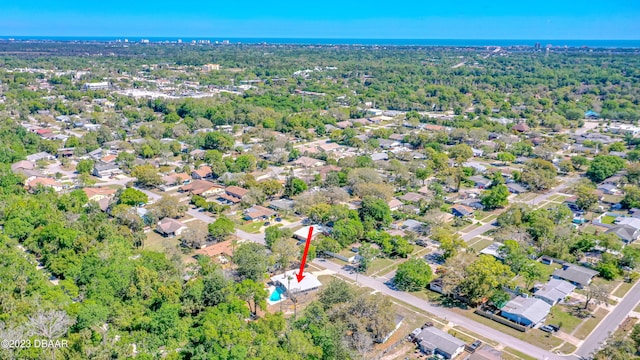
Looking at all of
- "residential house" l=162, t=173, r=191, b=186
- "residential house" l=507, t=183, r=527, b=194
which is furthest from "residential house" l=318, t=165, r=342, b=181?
"residential house" l=507, t=183, r=527, b=194

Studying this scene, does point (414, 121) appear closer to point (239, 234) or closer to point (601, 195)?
point (601, 195)

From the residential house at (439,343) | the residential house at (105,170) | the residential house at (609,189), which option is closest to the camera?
the residential house at (439,343)

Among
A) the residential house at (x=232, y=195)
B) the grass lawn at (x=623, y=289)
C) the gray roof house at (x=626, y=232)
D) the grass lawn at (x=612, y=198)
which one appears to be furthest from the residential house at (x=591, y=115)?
the residential house at (x=232, y=195)

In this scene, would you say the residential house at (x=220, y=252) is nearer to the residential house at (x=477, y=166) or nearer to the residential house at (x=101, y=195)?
the residential house at (x=101, y=195)

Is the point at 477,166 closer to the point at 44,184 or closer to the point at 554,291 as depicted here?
the point at 554,291

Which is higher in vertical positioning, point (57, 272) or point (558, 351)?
point (57, 272)

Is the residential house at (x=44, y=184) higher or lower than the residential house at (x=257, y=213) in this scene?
higher

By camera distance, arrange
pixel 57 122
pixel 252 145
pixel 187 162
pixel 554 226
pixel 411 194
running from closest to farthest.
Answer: pixel 554 226
pixel 411 194
pixel 187 162
pixel 252 145
pixel 57 122

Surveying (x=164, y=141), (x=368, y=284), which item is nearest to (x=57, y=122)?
(x=164, y=141)
